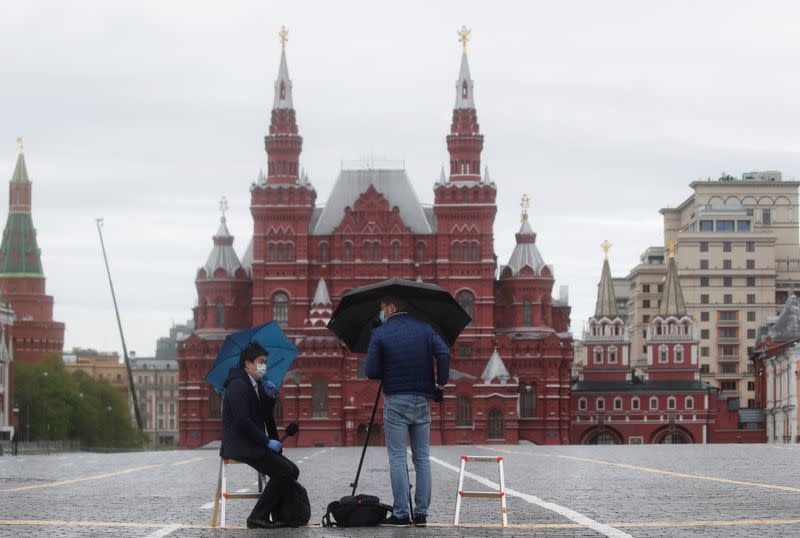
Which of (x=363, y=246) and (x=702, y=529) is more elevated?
(x=363, y=246)

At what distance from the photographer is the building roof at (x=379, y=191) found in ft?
416

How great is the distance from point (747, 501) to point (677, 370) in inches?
4837

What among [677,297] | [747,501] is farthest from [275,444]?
[677,297]

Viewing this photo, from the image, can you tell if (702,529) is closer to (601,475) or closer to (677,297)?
(601,475)

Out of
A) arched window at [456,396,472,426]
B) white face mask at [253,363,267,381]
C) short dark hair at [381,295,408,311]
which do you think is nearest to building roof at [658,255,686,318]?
arched window at [456,396,472,426]

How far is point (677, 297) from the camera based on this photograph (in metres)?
146

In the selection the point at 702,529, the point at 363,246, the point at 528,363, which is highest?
the point at 363,246

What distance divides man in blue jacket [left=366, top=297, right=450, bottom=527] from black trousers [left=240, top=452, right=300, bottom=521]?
1.09 metres

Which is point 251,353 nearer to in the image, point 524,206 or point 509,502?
point 509,502

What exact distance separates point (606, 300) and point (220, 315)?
40520 millimetres

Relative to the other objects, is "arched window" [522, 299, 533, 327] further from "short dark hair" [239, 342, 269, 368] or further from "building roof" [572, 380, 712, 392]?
"short dark hair" [239, 342, 269, 368]

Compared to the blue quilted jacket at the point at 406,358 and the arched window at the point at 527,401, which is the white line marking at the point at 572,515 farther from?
the arched window at the point at 527,401

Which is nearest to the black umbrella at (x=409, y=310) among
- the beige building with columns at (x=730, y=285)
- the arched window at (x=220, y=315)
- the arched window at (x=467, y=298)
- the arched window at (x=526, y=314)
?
the arched window at (x=467, y=298)

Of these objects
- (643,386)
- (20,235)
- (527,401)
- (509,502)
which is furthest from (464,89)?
(509,502)
